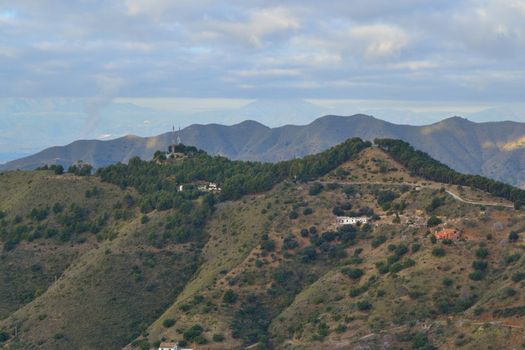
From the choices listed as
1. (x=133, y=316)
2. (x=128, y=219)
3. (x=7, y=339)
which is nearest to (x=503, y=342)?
(x=133, y=316)

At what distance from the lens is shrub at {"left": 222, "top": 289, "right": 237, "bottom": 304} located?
396ft

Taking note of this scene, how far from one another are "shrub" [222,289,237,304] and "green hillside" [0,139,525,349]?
0.29 metres

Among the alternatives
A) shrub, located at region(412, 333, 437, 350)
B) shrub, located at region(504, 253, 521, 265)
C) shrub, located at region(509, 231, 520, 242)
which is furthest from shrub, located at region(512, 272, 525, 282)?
shrub, located at region(412, 333, 437, 350)

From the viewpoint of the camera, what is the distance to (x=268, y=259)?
133m

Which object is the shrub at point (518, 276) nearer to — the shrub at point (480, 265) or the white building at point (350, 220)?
the shrub at point (480, 265)

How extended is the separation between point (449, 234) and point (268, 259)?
101ft

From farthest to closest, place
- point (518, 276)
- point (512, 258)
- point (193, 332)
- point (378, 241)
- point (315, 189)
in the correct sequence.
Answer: point (315, 189), point (378, 241), point (512, 258), point (193, 332), point (518, 276)

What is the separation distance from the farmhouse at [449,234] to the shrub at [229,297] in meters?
32.7

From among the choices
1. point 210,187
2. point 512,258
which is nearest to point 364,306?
point 512,258

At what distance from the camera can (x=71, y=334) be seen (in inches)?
4747

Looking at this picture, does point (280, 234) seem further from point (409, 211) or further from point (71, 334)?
point (71, 334)

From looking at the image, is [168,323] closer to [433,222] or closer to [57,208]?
[433,222]

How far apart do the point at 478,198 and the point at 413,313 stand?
40.8 m

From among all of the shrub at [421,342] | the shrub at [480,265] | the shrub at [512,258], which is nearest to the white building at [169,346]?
the shrub at [421,342]
